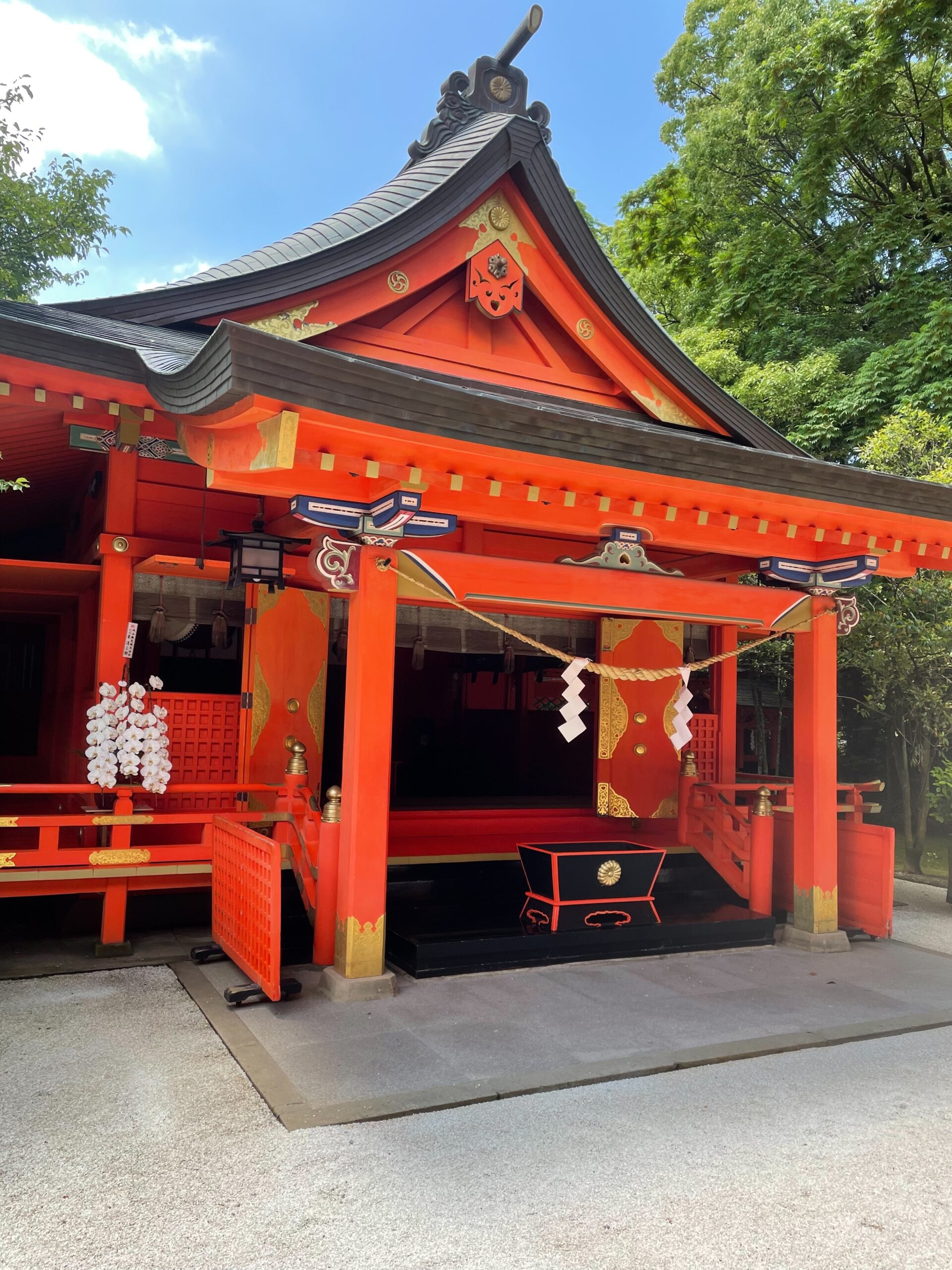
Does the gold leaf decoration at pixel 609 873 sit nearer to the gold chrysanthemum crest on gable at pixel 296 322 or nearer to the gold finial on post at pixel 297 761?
the gold finial on post at pixel 297 761

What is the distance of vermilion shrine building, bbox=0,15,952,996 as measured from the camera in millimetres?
5301

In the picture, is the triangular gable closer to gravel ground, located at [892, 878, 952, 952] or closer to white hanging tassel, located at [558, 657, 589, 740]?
white hanging tassel, located at [558, 657, 589, 740]

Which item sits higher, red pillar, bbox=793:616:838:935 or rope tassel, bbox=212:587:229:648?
rope tassel, bbox=212:587:229:648

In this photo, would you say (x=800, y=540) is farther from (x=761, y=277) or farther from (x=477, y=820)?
(x=761, y=277)

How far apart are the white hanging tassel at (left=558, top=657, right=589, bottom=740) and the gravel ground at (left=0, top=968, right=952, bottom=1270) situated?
2507mm

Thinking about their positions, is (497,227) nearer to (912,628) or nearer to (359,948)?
(359,948)

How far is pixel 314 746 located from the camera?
7.57 metres

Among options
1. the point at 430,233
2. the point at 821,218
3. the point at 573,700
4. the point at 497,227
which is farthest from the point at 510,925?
the point at 821,218

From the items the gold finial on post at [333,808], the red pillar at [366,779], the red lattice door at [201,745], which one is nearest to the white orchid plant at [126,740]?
the red lattice door at [201,745]

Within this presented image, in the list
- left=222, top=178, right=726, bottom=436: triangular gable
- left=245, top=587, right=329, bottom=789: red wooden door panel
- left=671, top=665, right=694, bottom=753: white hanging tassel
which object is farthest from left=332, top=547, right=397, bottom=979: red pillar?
left=671, top=665, right=694, bottom=753: white hanging tassel

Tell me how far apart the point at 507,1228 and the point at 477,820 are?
602 centimetres

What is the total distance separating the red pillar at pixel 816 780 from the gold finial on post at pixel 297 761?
4.04 metres

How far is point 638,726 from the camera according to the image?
9.28 metres

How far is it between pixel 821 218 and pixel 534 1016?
682 inches
